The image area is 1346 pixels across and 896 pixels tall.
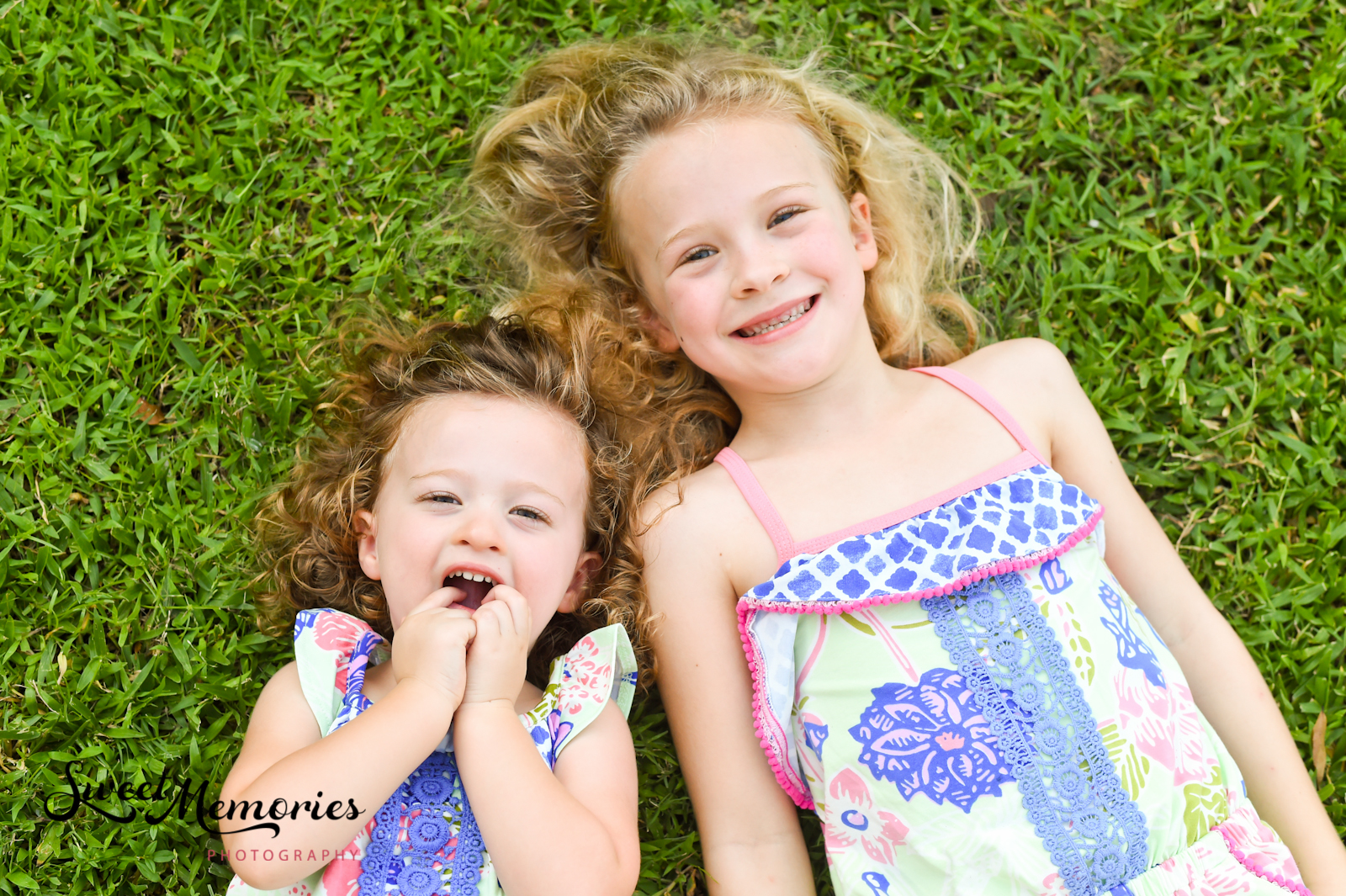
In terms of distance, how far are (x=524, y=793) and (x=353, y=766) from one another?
354 mm

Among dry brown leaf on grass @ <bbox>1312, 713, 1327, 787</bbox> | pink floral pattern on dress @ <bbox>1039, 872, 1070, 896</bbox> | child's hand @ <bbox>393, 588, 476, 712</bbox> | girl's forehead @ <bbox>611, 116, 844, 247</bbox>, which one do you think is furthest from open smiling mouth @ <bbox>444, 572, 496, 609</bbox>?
dry brown leaf on grass @ <bbox>1312, 713, 1327, 787</bbox>

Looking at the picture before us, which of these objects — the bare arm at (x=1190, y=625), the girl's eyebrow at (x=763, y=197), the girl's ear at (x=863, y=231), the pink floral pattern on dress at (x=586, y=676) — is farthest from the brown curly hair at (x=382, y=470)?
the bare arm at (x=1190, y=625)

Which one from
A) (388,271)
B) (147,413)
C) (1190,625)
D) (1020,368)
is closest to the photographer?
(1190,625)

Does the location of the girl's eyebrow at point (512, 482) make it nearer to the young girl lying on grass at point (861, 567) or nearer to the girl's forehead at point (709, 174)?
the young girl lying on grass at point (861, 567)

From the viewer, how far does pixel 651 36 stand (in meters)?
3.19

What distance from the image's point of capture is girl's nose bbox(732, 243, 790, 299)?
8.30 ft

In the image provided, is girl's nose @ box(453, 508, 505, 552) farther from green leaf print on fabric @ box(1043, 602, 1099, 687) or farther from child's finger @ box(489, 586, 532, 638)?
green leaf print on fabric @ box(1043, 602, 1099, 687)

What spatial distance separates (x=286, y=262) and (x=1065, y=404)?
228cm

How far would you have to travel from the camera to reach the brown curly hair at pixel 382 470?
8.74ft

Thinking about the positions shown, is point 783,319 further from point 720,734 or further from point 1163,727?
point 1163,727

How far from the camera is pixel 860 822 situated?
2.51m

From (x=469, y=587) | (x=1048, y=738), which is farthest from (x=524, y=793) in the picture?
(x=1048, y=738)

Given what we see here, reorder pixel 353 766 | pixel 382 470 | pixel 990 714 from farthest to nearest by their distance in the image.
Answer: pixel 382 470 → pixel 990 714 → pixel 353 766

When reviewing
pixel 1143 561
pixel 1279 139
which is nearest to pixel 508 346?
pixel 1143 561
